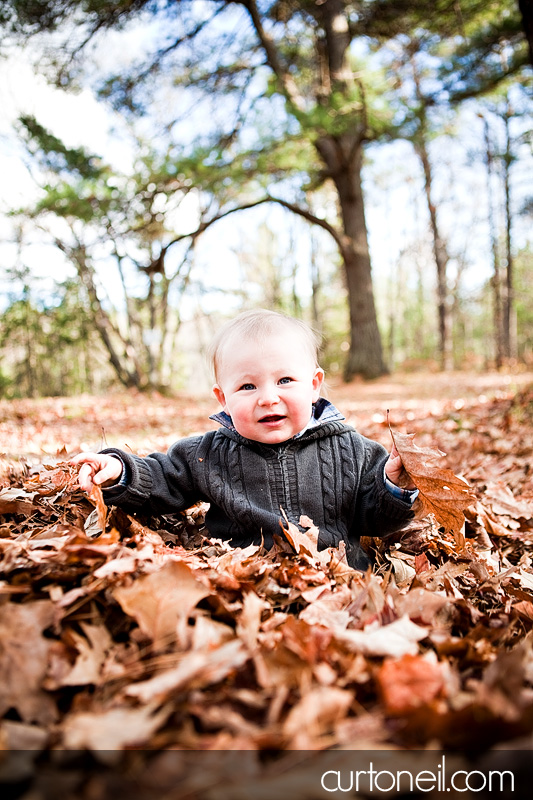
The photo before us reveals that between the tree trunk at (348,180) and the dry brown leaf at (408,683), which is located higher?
the tree trunk at (348,180)

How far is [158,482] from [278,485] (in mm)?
518

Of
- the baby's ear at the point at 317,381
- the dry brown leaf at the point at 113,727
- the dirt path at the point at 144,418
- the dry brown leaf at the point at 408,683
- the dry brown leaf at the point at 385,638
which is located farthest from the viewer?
the dirt path at the point at 144,418

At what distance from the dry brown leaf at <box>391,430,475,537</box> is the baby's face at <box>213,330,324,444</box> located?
43 cm

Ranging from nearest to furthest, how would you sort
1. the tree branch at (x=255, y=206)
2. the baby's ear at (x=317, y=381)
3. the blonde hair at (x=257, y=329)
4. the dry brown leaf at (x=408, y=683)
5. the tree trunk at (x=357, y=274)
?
the dry brown leaf at (x=408, y=683), the blonde hair at (x=257, y=329), the baby's ear at (x=317, y=381), the tree branch at (x=255, y=206), the tree trunk at (x=357, y=274)

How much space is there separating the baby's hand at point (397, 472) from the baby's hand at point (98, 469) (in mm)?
1080

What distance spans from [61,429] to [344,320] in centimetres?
2392

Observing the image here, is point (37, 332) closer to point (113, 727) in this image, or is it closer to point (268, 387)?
point (268, 387)

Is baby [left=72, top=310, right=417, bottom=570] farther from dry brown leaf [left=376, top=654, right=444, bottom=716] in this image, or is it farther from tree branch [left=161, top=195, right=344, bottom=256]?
tree branch [left=161, top=195, right=344, bottom=256]

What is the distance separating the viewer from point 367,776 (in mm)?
771

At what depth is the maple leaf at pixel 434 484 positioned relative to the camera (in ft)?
6.07

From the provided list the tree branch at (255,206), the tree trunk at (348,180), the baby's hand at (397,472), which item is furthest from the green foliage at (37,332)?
the baby's hand at (397,472)

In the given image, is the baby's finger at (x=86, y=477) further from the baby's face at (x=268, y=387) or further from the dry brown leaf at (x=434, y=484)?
the dry brown leaf at (x=434, y=484)

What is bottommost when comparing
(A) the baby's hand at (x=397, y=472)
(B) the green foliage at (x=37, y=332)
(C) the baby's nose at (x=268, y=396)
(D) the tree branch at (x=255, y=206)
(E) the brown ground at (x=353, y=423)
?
(E) the brown ground at (x=353, y=423)

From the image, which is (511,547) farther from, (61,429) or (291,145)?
(291,145)
